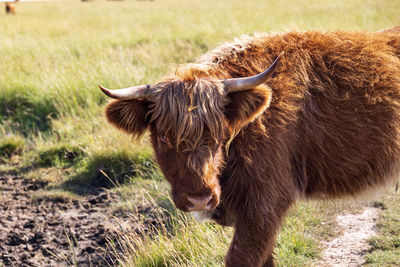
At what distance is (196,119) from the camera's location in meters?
2.67

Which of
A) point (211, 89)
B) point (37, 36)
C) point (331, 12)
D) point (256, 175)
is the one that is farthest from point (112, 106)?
point (331, 12)

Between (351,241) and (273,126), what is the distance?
1604 millimetres

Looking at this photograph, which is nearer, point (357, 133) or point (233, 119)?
point (233, 119)

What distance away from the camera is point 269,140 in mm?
2865

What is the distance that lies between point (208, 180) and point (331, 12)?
11.1 m

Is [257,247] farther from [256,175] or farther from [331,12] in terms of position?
[331,12]

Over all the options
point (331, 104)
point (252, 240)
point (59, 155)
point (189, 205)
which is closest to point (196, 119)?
point (189, 205)

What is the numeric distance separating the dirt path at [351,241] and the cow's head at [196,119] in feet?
4.89

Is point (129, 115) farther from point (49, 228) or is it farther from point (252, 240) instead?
point (49, 228)

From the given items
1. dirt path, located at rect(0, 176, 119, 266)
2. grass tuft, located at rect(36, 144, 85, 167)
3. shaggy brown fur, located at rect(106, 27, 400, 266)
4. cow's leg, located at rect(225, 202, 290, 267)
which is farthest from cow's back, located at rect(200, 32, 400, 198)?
grass tuft, located at rect(36, 144, 85, 167)

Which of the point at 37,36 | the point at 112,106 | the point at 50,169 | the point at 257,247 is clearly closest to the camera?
the point at 257,247

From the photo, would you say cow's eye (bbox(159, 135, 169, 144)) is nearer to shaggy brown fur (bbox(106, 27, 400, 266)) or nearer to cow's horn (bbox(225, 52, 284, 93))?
shaggy brown fur (bbox(106, 27, 400, 266))

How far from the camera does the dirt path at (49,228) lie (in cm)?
404

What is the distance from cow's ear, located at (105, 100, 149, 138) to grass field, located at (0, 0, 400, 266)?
555 millimetres
